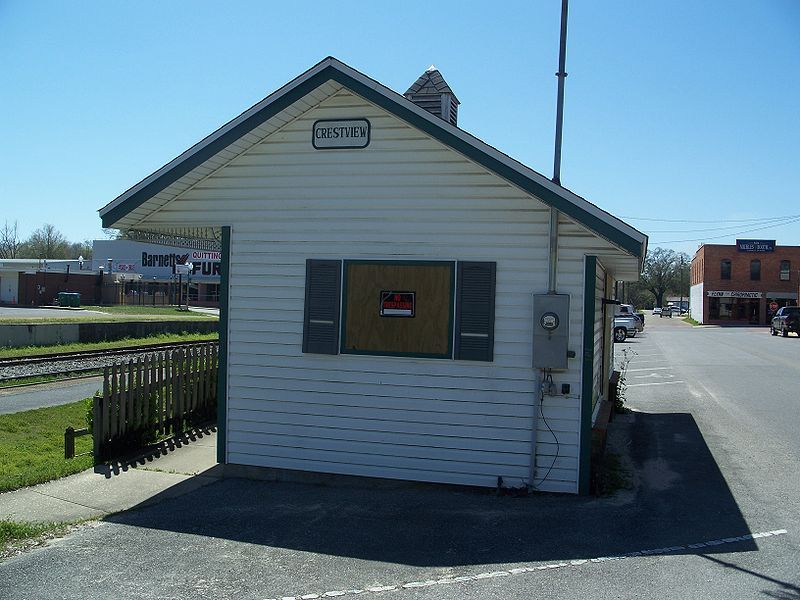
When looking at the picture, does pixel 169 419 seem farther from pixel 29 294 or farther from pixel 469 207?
pixel 29 294

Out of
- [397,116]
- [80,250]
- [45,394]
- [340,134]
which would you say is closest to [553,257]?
[397,116]

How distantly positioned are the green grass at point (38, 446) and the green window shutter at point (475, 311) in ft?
15.7

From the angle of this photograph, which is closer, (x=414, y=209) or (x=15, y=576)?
(x=15, y=576)

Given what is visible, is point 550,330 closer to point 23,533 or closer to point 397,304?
point 397,304

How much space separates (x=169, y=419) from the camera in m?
10.5

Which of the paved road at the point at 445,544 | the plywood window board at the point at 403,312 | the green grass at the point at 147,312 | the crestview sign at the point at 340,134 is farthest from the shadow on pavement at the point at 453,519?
the green grass at the point at 147,312

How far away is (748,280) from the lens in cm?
7062

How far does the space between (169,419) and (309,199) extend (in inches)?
159

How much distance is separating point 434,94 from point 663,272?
4428 inches

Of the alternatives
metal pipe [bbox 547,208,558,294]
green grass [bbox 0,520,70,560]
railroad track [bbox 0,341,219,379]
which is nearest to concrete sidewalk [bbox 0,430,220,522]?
green grass [bbox 0,520,70,560]

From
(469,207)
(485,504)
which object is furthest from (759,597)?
(469,207)

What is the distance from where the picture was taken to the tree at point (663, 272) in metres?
115

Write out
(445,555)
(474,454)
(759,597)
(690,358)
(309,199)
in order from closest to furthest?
(759,597), (445,555), (474,454), (309,199), (690,358)

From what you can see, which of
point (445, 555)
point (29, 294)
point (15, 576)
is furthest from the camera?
point (29, 294)
